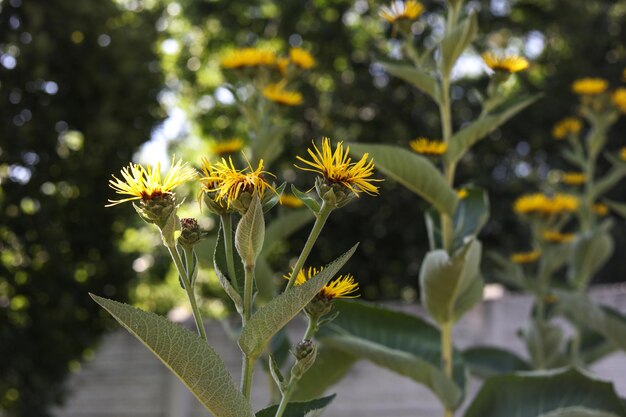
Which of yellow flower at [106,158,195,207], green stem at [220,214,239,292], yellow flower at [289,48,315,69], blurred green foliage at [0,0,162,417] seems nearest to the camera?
yellow flower at [106,158,195,207]

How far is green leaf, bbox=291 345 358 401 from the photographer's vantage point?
7.65 feet

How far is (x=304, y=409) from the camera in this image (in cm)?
124

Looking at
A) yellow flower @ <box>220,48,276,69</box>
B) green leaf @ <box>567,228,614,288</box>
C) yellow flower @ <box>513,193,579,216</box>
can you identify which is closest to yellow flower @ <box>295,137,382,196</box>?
yellow flower @ <box>220,48,276,69</box>

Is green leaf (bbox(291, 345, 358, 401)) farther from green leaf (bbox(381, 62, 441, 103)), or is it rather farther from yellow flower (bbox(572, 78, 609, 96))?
yellow flower (bbox(572, 78, 609, 96))

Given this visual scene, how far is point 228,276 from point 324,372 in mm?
1202

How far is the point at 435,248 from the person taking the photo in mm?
2293

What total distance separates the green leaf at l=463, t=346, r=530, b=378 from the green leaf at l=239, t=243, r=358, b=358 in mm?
2080

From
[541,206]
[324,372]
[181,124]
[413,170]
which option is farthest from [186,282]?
[181,124]

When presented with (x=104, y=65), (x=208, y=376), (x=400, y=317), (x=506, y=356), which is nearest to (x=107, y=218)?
(x=104, y=65)

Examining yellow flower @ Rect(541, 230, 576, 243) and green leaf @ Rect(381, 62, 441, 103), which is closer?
green leaf @ Rect(381, 62, 441, 103)

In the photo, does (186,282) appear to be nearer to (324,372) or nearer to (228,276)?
(228,276)

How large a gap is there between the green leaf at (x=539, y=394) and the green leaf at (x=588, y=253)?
1.28 meters

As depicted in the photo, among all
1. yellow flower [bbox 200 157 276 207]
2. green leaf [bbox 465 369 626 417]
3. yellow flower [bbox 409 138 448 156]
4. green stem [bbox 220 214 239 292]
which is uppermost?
yellow flower [bbox 200 157 276 207]

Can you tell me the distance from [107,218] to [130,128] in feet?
1.45
